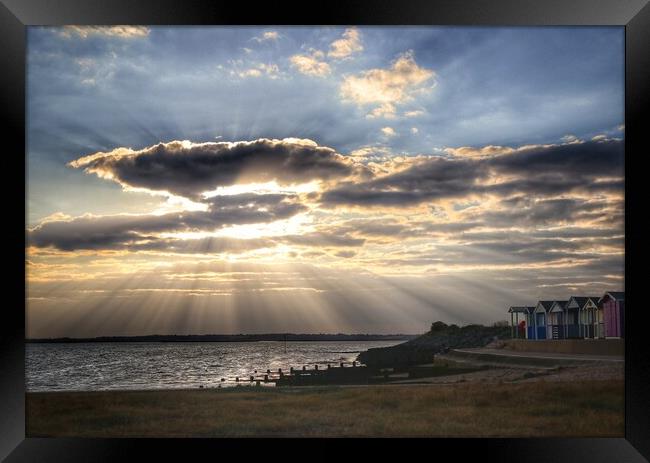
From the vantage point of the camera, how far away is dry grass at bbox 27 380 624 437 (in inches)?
337

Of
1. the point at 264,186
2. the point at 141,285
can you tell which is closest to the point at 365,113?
the point at 264,186

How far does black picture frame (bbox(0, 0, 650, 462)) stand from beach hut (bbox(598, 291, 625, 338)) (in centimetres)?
859

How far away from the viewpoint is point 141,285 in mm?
13031

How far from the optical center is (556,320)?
16.5 metres

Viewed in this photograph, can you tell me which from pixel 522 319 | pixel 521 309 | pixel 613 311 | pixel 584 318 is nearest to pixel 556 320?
pixel 521 309

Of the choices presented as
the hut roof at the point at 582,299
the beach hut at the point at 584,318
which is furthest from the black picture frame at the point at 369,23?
the hut roof at the point at 582,299

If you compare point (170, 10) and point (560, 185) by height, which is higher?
point (170, 10)

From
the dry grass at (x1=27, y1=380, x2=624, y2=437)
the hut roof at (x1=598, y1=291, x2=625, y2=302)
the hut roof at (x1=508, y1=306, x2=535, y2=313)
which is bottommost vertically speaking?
the dry grass at (x1=27, y1=380, x2=624, y2=437)

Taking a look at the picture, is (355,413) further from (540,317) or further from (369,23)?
(540,317)

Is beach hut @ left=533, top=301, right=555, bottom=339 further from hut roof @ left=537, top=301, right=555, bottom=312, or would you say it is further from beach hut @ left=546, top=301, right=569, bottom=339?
beach hut @ left=546, top=301, right=569, bottom=339

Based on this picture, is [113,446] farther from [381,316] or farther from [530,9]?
[381,316]

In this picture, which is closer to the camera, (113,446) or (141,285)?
(113,446)

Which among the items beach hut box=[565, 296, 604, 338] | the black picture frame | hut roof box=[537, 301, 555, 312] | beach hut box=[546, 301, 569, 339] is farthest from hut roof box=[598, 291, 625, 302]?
the black picture frame

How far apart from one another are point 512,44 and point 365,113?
2.71 metres
